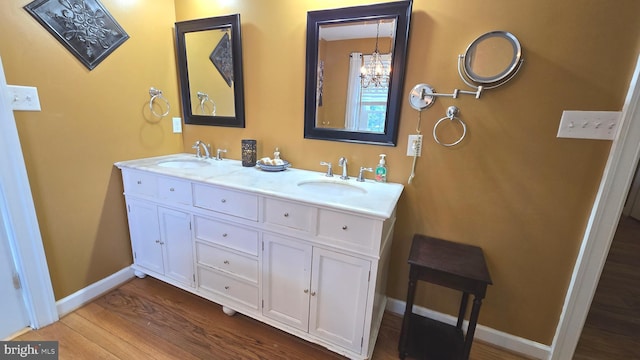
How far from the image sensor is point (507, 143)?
54.9 inches

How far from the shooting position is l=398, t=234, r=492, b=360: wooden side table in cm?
127

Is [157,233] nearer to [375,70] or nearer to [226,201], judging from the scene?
[226,201]

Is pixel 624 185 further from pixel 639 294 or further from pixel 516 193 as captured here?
pixel 639 294

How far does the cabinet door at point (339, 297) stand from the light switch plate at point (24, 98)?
5.58 ft

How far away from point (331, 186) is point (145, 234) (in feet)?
4.59

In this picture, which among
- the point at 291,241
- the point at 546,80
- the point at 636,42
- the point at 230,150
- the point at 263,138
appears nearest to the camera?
the point at 636,42

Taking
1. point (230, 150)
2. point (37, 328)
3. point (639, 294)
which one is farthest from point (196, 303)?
point (639, 294)

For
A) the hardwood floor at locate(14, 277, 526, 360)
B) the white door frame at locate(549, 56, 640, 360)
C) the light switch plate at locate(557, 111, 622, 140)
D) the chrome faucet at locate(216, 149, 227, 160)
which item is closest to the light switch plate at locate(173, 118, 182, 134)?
the chrome faucet at locate(216, 149, 227, 160)

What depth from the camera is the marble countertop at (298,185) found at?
1288 mm

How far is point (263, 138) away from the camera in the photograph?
78.4 inches

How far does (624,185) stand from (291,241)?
1.58 m

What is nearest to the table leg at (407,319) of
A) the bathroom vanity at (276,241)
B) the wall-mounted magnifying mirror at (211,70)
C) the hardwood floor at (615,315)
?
the bathroom vanity at (276,241)

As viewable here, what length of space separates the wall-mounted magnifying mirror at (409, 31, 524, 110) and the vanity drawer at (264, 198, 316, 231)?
1011mm

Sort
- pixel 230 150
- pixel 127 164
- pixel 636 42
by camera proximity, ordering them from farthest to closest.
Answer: pixel 230 150, pixel 127 164, pixel 636 42
